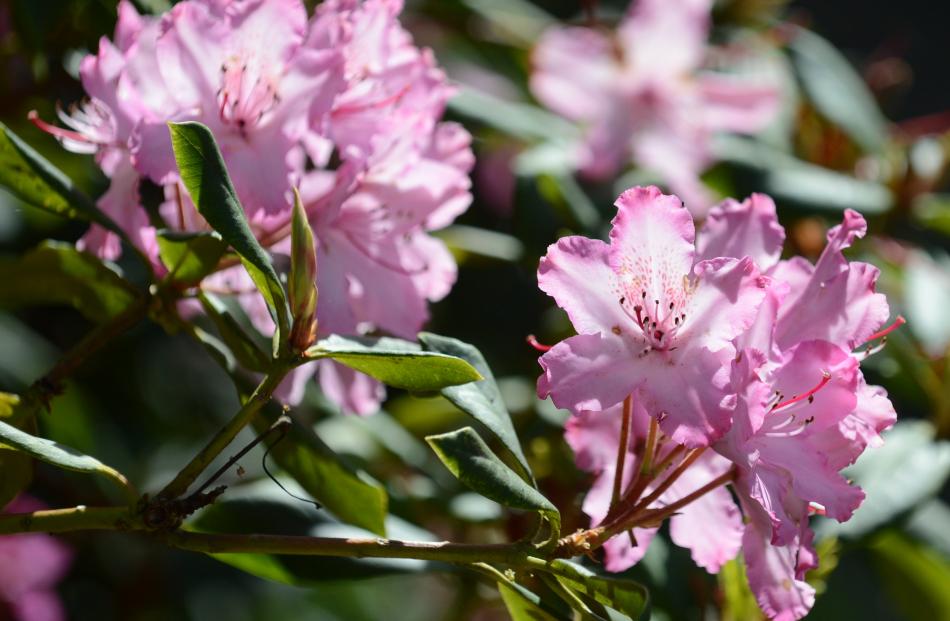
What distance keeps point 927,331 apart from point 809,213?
20 centimetres

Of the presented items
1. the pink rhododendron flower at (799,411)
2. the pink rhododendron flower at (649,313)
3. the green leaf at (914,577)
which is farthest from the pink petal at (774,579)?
the green leaf at (914,577)

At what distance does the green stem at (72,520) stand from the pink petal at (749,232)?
1.33ft

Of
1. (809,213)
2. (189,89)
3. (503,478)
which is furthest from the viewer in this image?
(809,213)

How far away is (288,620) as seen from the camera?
6.74 feet

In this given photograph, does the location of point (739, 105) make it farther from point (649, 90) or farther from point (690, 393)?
point (690, 393)

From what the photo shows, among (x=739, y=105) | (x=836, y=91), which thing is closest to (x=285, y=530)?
(x=739, y=105)

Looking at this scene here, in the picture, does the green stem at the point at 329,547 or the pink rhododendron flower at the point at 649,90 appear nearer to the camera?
the green stem at the point at 329,547

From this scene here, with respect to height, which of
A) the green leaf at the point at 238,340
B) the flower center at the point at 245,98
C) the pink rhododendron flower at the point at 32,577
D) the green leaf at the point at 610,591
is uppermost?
the flower center at the point at 245,98

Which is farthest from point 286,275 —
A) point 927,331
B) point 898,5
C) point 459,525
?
point 898,5

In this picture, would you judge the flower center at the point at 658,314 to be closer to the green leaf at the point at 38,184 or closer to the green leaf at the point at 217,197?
the green leaf at the point at 217,197

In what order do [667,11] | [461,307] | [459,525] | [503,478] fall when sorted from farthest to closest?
[461,307], [667,11], [459,525], [503,478]

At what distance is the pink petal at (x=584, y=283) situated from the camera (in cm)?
78

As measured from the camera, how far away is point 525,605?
788 millimetres

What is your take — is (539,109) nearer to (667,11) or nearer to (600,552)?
(667,11)
